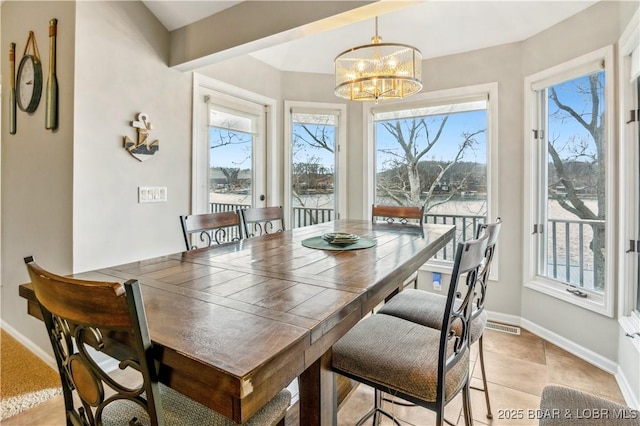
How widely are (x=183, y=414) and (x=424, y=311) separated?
3.85 feet

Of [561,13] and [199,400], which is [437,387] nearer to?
[199,400]

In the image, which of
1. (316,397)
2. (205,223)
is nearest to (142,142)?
(205,223)

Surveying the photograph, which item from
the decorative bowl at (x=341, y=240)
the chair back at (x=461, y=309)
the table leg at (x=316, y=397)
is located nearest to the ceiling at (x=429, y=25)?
the decorative bowl at (x=341, y=240)

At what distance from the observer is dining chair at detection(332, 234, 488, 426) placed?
1.12 m

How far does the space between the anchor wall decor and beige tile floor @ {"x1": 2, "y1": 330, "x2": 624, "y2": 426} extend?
1598 mm

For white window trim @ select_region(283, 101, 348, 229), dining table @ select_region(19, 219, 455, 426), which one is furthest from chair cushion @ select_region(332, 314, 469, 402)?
white window trim @ select_region(283, 101, 348, 229)

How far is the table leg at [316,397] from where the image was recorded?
1117 mm

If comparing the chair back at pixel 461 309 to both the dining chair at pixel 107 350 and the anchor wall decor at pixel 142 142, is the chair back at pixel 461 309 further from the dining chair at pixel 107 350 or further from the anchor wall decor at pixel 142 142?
the anchor wall decor at pixel 142 142

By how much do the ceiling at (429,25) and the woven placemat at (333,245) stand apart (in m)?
1.70

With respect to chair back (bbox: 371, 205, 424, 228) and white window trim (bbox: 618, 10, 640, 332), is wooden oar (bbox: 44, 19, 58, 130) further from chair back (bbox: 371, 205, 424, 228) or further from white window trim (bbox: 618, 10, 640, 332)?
white window trim (bbox: 618, 10, 640, 332)

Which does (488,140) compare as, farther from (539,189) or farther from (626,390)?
(626,390)

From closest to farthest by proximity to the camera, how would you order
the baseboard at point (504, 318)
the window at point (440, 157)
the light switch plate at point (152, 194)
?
1. the light switch plate at point (152, 194)
2. the baseboard at point (504, 318)
3. the window at point (440, 157)

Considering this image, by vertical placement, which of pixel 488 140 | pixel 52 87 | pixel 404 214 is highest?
pixel 52 87

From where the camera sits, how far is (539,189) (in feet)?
9.48
